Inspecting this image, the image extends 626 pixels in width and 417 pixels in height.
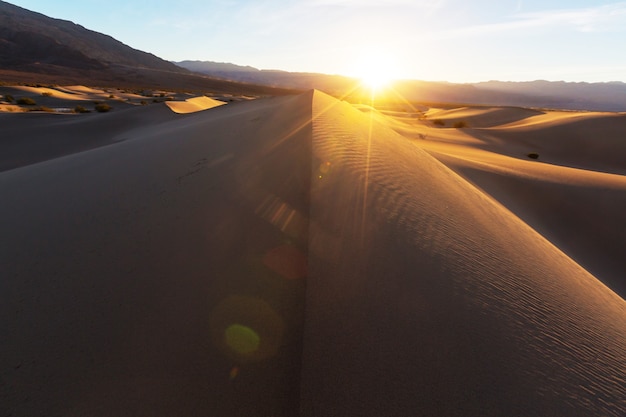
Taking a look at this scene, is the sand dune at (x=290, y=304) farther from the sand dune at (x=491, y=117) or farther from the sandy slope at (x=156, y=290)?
the sand dune at (x=491, y=117)

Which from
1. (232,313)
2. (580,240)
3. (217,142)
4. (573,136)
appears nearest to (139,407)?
(232,313)

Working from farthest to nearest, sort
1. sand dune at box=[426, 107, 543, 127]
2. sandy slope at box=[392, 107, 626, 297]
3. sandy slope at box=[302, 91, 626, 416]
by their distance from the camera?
sand dune at box=[426, 107, 543, 127]
sandy slope at box=[392, 107, 626, 297]
sandy slope at box=[302, 91, 626, 416]

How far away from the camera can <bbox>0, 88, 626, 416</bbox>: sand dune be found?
2.00 metres

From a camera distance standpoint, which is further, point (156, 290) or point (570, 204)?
point (570, 204)

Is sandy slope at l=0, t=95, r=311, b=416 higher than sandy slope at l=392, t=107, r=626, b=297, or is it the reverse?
sandy slope at l=0, t=95, r=311, b=416

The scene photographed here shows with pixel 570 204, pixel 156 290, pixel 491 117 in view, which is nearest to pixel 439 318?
pixel 156 290

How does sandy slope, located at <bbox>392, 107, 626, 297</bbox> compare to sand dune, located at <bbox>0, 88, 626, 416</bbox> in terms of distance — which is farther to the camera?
sandy slope, located at <bbox>392, 107, 626, 297</bbox>

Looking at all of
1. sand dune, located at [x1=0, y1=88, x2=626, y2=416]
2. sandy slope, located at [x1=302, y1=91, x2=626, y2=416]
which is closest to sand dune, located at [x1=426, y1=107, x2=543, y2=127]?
sandy slope, located at [x1=302, y1=91, x2=626, y2=416]

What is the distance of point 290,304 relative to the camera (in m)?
2.46

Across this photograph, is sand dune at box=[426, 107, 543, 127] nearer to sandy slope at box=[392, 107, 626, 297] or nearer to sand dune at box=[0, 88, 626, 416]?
sandy slope at box=[392, 107, 626, 297]

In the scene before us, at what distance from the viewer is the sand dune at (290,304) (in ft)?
6.56

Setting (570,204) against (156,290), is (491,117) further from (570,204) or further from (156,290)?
(156,290)

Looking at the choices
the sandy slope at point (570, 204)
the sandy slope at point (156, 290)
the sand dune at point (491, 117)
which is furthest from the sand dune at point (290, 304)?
the sand dune at point (491, 117)

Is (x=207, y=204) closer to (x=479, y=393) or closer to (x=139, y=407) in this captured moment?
(x=139, y=407)
